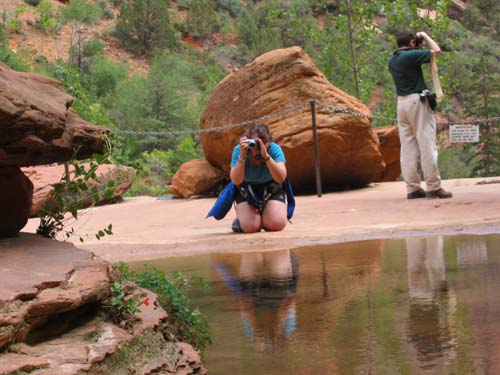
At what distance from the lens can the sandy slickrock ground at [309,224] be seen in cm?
857

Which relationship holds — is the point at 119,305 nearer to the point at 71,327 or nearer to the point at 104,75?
the point at 71,327

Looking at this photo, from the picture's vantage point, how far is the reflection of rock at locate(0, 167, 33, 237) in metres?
4.31

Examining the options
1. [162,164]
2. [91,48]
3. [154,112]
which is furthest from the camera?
[91,48]

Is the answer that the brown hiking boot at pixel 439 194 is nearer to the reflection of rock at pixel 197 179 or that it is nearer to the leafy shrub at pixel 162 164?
the reflection of rock at pixel 197 179

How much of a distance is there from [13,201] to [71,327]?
3.78 ft

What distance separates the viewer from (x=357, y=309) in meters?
4.68

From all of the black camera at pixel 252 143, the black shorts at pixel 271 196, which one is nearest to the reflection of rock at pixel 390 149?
the black shorts at pixel 271 196

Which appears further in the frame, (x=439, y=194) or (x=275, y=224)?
(x=439, y=194)

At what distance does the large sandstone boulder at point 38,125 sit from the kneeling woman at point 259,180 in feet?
14.9

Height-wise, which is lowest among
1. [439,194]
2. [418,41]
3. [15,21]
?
[439,194]

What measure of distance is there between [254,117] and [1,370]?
1260 centimetres

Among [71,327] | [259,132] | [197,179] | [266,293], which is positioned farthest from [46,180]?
[71,327]

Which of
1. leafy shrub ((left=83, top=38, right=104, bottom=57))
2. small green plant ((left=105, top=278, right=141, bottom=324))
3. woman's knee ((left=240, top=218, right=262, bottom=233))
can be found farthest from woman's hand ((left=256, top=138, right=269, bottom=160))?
leafy shrub ((left=83, top=38, right=104, bottom=57))

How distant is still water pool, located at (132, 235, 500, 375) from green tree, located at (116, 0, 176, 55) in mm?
41552
